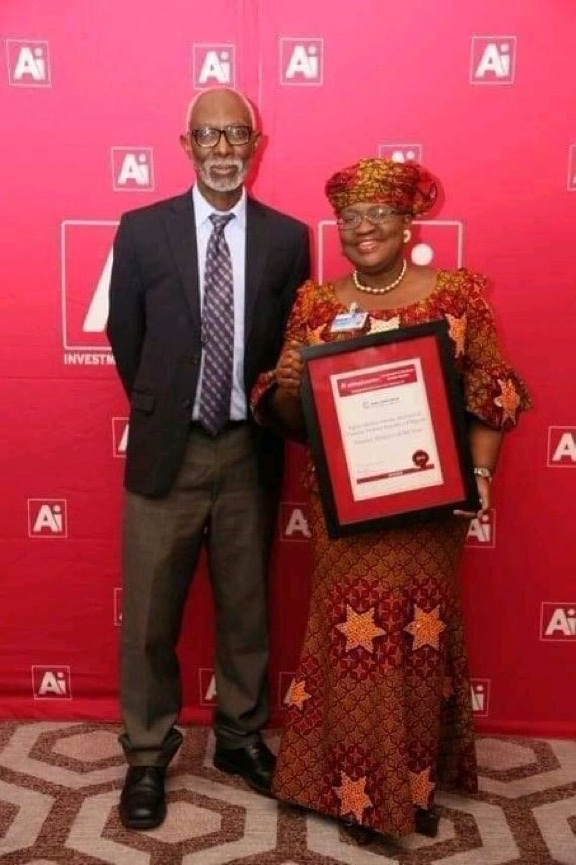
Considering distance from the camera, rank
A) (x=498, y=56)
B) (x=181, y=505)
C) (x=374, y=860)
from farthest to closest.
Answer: (x=498, y=56)
(x=181, y=505)
(x=374, y=860)

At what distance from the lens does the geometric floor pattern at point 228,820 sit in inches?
81.8

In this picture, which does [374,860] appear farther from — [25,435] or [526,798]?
[25,435]

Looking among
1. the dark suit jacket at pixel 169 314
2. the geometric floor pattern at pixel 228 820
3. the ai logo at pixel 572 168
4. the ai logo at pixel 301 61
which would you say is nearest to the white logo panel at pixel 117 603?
the geometric floor pattern at pixel 228 820

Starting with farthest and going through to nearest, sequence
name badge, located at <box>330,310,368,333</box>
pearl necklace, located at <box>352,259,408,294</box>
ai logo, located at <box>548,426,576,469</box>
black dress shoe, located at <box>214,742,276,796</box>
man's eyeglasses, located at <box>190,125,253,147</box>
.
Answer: ai logo, located at <box>548,426,576,469</box> → black dress shoe, located at <box>214,742,276,796</box> → man's eyeglasses, located at <box>190,125,253,147</box> → pearl necklace, located at <box>352,259,408,294</box> → name badge, located at <box>330,310,368,333</box>

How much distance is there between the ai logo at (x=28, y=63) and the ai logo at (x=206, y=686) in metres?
1.67

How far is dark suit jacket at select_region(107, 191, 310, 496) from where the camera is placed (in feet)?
7.07

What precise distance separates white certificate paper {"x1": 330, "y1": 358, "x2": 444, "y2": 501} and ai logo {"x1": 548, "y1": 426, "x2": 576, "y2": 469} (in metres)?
0.73

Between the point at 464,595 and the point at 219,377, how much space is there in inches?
39.4

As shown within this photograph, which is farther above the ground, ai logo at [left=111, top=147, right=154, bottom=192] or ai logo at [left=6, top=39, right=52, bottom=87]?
ai logo at [left=6, top=39, right=52, bottom=87]

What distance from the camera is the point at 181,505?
7.28 ft

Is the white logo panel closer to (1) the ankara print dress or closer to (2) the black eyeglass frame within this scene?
(1) the ankara print dress

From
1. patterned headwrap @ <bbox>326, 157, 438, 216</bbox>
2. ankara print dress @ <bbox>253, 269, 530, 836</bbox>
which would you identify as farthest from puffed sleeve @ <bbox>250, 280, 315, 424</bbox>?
patterned headwrap @ <bbox>326, 157, 438, 216</bbox>

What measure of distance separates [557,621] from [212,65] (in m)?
1.76

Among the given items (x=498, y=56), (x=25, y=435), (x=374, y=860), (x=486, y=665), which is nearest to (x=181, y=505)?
(x=25, y=435)
